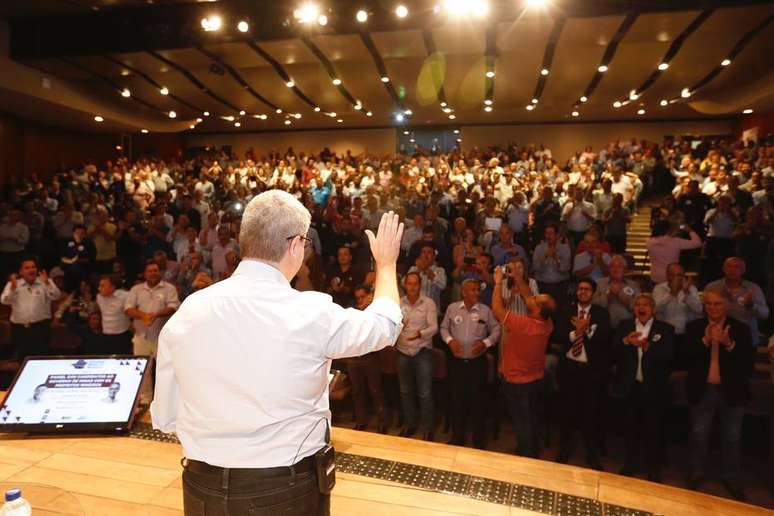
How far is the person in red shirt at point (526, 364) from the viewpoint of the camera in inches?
165

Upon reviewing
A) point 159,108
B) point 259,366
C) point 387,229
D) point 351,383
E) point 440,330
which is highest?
point 159,108

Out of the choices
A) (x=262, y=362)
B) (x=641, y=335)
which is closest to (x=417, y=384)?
(x=641, y=335)

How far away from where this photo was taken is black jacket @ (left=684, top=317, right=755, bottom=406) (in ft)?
13.0

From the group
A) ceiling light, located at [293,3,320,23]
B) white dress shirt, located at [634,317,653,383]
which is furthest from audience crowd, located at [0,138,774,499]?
ceiling light, located at [293,3,320,23]

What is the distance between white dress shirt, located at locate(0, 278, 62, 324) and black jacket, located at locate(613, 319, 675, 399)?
18.1 ft

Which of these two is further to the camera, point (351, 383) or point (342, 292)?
point (342, 292)

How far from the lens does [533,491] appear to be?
2.40m

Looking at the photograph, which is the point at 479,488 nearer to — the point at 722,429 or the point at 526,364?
the point at 526,364

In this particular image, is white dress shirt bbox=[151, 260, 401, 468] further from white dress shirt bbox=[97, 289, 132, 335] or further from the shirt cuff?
white dress shirt bbox=[97, 289, 132, 335]

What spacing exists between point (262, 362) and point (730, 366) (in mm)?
3788

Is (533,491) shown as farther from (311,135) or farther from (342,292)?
(311,135)

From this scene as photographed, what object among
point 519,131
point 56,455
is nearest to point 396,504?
point 56,455

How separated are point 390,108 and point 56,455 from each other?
550 inches

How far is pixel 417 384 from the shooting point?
490 cm
